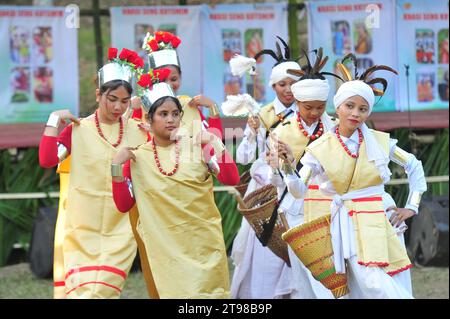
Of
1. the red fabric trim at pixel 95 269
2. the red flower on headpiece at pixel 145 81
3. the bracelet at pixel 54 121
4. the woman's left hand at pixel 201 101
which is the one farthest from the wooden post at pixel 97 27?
the red flower on headpiece at pixel 145 81

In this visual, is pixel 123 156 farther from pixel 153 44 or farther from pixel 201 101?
pixel 153 44

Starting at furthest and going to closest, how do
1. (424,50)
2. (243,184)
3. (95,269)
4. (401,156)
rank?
1. (424,50)
2. (243,184)
3. (95,269)
4. (401,156)

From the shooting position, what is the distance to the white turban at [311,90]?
715 cm

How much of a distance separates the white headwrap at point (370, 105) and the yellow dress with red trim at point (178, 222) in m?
Result: 0.82

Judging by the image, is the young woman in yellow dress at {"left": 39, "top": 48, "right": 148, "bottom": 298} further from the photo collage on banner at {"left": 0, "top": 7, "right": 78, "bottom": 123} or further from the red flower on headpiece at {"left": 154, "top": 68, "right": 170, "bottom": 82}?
the photo collage on banner at {"left": 0, "top": 7, "right": 78, "bottom": 123}

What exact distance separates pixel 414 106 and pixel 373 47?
639mm

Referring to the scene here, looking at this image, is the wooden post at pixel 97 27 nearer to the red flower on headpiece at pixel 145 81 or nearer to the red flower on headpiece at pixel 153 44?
the red flower on headpiece at pixel 153 44

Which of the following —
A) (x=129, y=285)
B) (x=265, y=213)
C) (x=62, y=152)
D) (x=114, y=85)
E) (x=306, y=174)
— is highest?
(x=114, y=85)

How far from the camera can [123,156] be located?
6.61 m

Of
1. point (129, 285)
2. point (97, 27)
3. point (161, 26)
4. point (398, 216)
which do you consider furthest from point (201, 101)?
point (97, 27)

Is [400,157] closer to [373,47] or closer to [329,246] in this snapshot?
[329,246]

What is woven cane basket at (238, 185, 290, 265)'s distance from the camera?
749cm

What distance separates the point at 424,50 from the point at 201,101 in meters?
4.36
